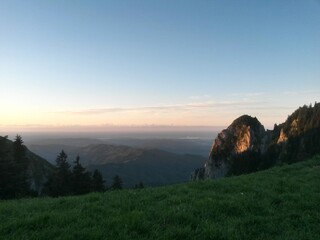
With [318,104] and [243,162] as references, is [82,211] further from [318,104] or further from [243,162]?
[318,104]

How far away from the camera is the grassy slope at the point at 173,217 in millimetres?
10117

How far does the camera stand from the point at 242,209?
1315 cm

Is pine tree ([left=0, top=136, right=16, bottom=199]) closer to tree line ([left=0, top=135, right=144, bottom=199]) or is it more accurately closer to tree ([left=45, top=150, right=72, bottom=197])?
tree line ([left=0, top=135, right=144, bottom=199])

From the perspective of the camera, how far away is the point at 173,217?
37.9 feet

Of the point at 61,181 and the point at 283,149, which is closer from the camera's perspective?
the point at 61,181

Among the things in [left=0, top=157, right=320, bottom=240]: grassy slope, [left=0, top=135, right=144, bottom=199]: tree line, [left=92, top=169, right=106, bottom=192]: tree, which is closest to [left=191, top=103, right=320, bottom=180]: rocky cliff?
[left=92, top=169, right=106, bottom=192]: tree

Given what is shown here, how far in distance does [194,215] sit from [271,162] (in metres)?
178

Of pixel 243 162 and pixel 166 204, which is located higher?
pixel 166 204

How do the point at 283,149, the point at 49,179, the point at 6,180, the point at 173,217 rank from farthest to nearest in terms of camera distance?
the point at 283,149
the point at 49,179
the point at 6,180
the point at 173,217

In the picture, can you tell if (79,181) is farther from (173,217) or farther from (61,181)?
(173,217)

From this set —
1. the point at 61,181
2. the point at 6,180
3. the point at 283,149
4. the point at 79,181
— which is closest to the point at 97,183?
the point at 79,181

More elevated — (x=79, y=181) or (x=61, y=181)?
(x=61, y=181)

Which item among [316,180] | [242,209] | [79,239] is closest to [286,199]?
[242,209]

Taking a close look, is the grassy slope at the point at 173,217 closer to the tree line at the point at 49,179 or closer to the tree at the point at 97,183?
the tree line at the point at 49,179
